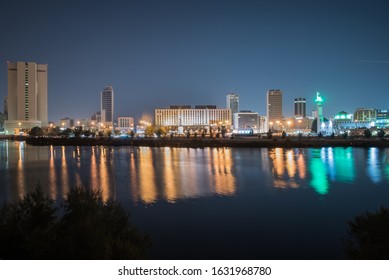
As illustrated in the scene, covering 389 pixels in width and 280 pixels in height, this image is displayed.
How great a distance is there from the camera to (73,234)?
5.27 meters

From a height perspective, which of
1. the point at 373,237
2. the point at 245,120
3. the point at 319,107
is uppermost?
the point at 319,107

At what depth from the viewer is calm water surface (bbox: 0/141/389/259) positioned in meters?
8.72

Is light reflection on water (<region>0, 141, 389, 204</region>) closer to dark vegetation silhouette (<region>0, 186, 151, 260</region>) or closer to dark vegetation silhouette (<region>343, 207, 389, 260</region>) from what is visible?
dark vegetation silhouette (<region>0, 186, 151, 260</region>)

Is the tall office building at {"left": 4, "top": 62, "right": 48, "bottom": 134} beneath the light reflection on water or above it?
above

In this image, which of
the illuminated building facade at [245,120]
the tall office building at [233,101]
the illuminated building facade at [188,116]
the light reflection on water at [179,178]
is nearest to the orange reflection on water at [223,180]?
the light reflection on water at [179,178]

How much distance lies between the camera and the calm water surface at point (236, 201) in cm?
872

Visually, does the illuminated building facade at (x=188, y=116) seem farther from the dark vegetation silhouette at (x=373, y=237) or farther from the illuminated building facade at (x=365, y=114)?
the dark vegetation silhouette at (x=373, y=237)

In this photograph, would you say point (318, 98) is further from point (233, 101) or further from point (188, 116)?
point (233, 101)

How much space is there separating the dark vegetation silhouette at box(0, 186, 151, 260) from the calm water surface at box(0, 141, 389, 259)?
2.11m

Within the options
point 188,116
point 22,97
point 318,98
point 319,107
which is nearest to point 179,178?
point 319,107

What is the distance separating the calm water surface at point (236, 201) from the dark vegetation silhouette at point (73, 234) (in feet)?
6.92

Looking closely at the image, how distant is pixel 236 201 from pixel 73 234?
944cm

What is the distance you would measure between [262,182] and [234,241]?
34.1ft

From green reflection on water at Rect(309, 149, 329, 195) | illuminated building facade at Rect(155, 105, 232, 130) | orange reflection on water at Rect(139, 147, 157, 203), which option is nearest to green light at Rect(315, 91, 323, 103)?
illuminated building facade at Rect(155, 105, 232, 130)
